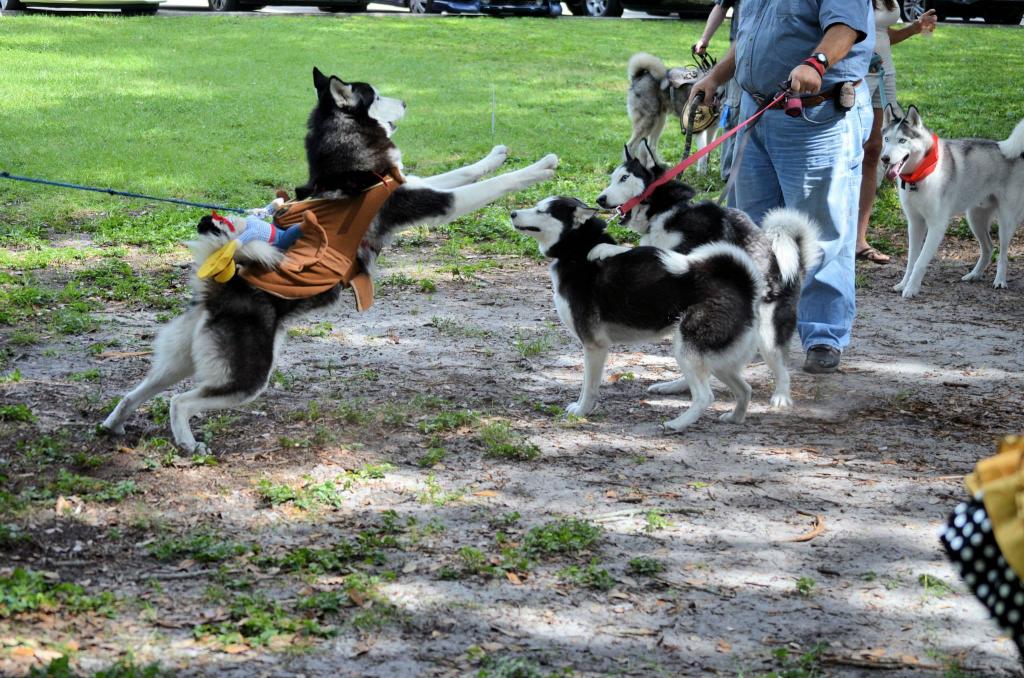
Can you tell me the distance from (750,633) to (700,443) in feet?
5.75

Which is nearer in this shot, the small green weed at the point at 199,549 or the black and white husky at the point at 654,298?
the small green weed at the point at 199,549

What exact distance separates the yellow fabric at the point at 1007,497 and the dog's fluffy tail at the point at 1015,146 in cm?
672

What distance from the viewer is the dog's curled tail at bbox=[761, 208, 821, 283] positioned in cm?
529

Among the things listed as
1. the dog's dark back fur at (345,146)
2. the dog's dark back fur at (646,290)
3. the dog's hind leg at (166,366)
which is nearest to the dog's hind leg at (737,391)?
the dog's dark back fur at (646,290)

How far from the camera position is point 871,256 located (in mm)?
8656

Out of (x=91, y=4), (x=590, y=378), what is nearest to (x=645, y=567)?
(x=590, y=378)

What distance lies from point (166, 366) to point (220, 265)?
61 centimetres

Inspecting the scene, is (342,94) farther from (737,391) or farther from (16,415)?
(737,391)

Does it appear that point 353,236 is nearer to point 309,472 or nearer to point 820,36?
point 309,472

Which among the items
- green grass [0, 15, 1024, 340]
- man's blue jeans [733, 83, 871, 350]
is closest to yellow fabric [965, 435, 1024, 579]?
man's blue jeans [733, 83, 871, 350]

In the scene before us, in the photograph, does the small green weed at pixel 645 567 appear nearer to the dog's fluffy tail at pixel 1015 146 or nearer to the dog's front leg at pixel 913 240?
the dog's front leg at pixel 913 240

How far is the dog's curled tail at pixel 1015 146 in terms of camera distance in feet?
26.2

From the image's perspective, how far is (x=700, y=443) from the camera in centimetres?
507

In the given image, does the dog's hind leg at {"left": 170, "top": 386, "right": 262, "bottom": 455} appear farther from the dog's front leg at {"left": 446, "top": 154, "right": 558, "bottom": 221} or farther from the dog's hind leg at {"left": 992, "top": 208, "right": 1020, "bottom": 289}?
the dog's hind leg at {"left": 992, "top": 208, "right": 1020, "bottom": 289}
